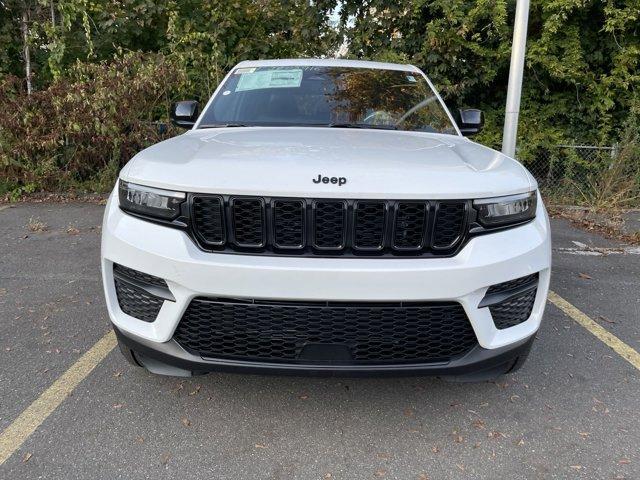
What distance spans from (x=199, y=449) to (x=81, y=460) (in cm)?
50

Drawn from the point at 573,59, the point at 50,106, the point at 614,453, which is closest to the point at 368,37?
the point at 573,59

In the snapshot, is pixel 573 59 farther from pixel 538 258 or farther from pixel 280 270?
pixel 280 270

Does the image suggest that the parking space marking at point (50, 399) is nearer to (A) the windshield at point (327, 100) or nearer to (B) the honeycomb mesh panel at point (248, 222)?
(B) the honeycomb mesh panel at point (248, 222)

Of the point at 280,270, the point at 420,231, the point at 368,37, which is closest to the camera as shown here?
the point at 280,270

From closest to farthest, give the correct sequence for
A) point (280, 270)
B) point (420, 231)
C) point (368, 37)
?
point (280, 270), point (420, 231), point (368, 37)

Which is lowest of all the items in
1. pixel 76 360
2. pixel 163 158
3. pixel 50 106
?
pixel 76 360

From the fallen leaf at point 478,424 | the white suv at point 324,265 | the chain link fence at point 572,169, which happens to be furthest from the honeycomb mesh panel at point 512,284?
the chain link fence at point 572,169

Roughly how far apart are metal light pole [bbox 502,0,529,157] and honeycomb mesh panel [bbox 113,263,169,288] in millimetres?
5185

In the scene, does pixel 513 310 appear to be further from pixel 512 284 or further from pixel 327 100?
pixel 327 100

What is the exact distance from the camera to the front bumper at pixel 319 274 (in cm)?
206

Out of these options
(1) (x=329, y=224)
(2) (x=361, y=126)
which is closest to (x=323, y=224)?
(1) (x=329, y=224)

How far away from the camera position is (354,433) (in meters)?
2.46

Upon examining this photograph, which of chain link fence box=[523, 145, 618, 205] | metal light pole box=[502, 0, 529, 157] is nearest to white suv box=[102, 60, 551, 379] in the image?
metal light pole box=[502, 0, 529, 157]

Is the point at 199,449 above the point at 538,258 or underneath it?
underneath
